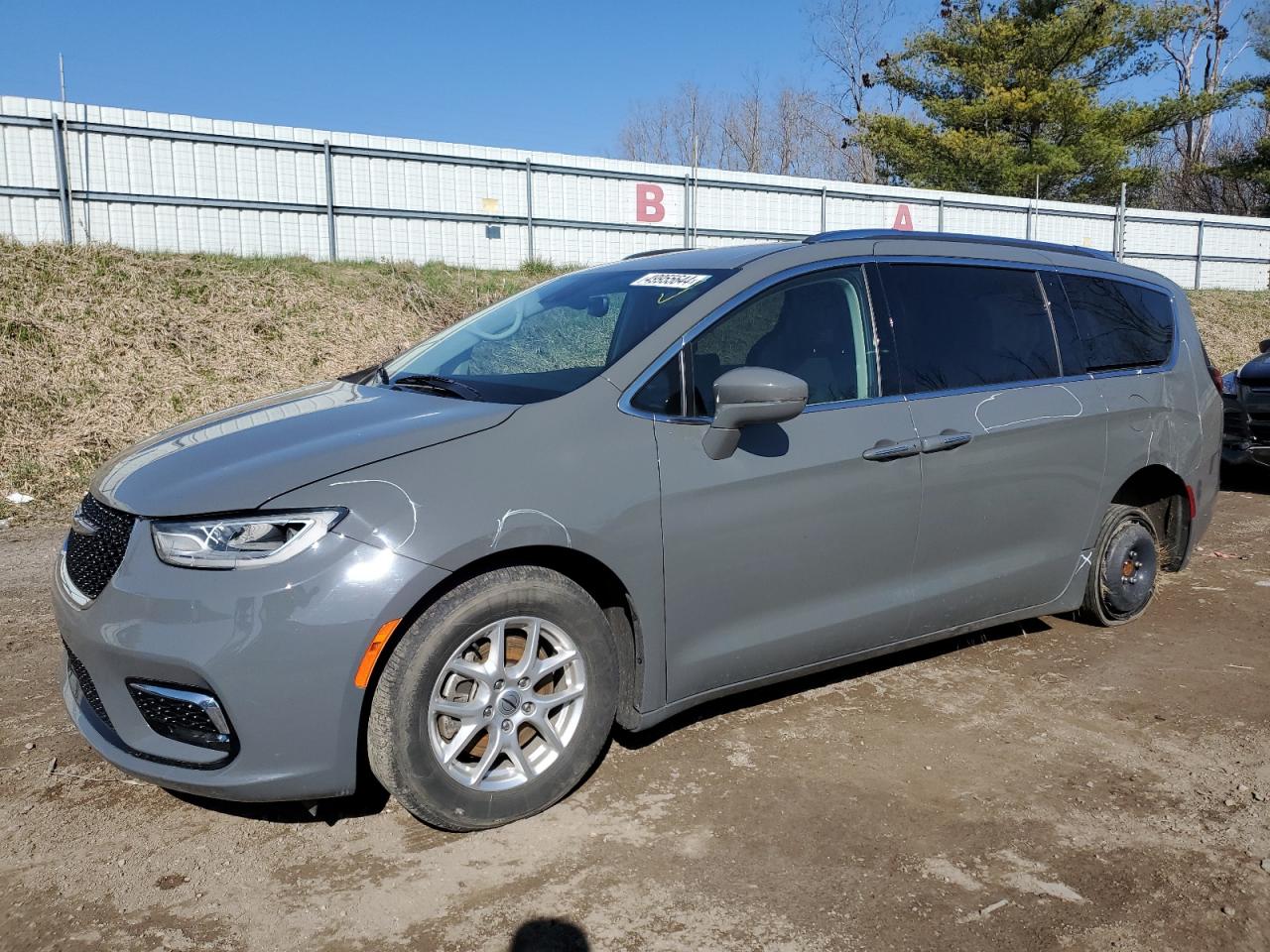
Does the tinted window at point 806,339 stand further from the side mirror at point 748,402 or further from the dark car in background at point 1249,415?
the dark car in background at point 1249,415

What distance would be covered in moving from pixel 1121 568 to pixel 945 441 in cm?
159

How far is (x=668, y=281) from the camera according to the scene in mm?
3781

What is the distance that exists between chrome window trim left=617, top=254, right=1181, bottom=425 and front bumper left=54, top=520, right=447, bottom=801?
3.25 feet

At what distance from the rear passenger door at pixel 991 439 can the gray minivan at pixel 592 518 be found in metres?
0.01

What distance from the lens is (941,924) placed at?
259 centimetres

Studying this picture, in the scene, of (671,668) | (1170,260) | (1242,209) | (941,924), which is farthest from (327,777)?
(1242,209)

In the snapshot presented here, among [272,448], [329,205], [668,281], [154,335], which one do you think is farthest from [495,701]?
[329,205]

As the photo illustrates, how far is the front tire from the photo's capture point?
2.80 m

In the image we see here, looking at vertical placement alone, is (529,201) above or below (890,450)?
above

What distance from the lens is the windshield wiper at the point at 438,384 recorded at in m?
3.42

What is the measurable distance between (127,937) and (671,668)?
5.42ft

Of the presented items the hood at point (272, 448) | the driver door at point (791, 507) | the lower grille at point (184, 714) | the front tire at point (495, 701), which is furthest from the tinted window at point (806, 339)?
the lower grille at point (184, 714)

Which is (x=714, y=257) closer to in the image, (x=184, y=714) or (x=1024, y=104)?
(x=184, y=714)

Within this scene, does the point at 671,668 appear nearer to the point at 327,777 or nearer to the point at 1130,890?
the point at 327,777
